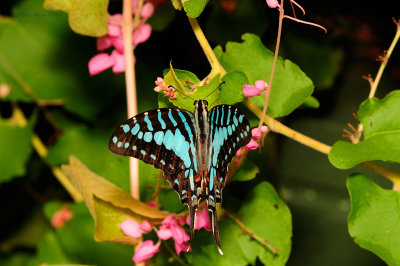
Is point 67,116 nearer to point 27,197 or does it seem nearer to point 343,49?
point 27,197

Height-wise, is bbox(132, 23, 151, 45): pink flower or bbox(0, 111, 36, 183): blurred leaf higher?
bbox(132, 23, 151, 45): pink flower

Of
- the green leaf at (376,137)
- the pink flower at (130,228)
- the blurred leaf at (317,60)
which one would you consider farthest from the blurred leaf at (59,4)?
the blurred leaf at (317,60)

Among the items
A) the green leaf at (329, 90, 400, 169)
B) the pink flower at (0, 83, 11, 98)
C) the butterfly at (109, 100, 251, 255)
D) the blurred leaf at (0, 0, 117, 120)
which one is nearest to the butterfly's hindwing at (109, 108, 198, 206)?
the butterfly at (109, 100, 251, 255)

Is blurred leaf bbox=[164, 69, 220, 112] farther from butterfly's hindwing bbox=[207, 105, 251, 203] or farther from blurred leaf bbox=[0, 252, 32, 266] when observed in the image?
blurred leaf bbox=[0, 252, 32, 266]

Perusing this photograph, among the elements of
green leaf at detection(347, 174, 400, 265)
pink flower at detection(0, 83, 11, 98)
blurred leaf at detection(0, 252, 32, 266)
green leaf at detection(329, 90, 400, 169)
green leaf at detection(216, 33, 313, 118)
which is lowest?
blurred leaf at detection(0, 252, 32, 266)

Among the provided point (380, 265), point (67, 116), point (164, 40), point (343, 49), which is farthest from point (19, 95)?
point (380, 265)

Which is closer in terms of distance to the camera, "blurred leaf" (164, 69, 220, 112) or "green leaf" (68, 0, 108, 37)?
"blurred leaf" (164, 69, 220, 112)

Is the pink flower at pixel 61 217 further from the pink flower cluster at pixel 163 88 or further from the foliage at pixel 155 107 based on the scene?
the pink flower cluster at pixel 163 88
